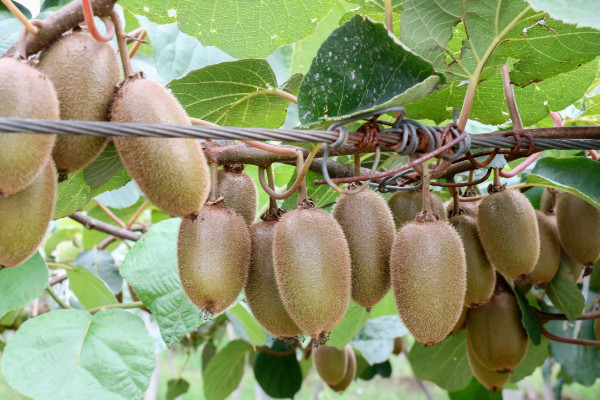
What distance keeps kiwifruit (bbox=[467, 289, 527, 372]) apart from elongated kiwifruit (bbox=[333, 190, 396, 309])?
1.63 feet

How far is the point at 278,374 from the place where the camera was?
94.9 inches

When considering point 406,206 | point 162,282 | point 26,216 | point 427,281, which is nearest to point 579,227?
point 406,206

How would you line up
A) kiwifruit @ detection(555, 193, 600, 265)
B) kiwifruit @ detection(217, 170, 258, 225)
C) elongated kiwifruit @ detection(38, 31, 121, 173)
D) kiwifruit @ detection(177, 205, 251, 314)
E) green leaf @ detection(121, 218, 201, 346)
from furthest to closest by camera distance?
kiwifruit @ detection(555, 193, 600, 265)
green leaf @ detection(121, 218, 201, 346)
kiwifruit @ detection(217, 170, 258, 225)
kiwifruit @ detection(177, 205, 251, 314)
elongated kiwifruit @ detection(38, 31, 121, 173)

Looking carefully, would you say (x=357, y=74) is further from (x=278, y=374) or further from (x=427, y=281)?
(x=278, y=374)

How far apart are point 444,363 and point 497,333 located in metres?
0.56

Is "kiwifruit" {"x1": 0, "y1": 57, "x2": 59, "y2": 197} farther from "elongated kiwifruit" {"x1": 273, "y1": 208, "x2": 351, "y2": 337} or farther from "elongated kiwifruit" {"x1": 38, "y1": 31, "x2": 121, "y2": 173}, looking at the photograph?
"elongated kiwifruit" {"x1": 273, "y1": 208, "x2": 351, "y2": 337}

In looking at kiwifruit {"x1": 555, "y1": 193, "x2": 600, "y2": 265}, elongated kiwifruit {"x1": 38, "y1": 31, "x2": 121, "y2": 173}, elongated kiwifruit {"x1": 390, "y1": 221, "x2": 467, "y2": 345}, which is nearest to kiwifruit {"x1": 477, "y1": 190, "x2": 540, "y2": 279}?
Answer: elongated kiwifruit {"x1": 390, "y1": 221, "x2": 467, "y2": 345}

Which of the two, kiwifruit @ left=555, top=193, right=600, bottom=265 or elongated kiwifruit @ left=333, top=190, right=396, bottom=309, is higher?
elongated kiwifruit @ left=333, top=190, right=396, bottom=309

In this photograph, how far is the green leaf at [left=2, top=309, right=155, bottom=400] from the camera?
1.20 metres

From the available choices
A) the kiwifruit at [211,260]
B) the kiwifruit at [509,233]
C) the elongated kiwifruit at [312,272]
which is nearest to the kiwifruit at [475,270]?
the kiwifruit at [509,233]

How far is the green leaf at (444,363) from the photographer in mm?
1810

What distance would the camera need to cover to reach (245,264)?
0.91 meters

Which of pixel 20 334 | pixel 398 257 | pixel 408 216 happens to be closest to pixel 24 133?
pixel 398 257

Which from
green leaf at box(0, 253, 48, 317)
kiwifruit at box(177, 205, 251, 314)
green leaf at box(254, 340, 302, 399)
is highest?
kiwifruit at box(177, 205, 251, 314)
